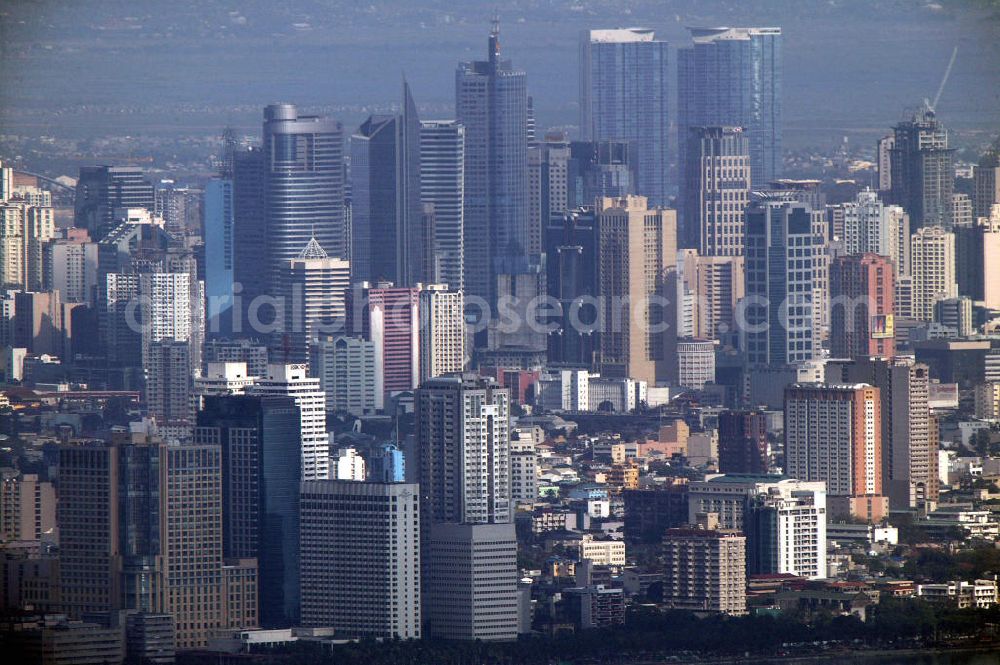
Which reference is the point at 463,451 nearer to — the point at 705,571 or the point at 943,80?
the point at 705,571

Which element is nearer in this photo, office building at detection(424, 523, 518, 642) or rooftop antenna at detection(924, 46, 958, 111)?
office building at detection(424, 523, 518, 642)

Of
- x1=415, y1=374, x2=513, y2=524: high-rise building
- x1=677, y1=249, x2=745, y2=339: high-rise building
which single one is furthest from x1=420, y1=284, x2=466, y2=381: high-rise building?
x1=415, y1=374, x2=513, y2=524: high-rise building

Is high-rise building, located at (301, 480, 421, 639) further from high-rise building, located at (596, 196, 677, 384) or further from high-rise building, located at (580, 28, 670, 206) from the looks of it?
high-rise building, located at (580, 28, 670, 206)

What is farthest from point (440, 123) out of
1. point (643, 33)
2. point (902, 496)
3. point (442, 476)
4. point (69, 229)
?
point (442, 476)

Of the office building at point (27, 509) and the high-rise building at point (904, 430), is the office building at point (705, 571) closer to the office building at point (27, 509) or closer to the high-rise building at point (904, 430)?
the high-rise building at point (904, 430)

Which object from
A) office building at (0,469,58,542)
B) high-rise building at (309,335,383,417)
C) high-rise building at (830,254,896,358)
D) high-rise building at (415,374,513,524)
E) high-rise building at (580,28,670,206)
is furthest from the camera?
high-rise building at (580,28,670,206)

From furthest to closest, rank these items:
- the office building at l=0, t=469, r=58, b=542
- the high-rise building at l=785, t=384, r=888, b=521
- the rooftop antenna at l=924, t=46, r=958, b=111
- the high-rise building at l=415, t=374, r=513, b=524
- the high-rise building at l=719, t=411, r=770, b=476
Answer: the high-rise building at l=719, t=411, r=770, b=476, the high-rise building at l=785, t=384, r=888, b=521, the rooftop antenna at l=924, t=46, r=958, b=111, the high-rise building at l=415, t=374, r=513, b=524, the office building at l=0, t=469, r=58, b=542

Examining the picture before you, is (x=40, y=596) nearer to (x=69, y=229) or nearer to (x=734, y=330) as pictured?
(x=69, y=229)
